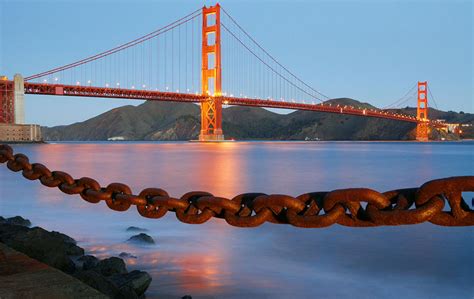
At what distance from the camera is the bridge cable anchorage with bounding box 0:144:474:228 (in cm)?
127

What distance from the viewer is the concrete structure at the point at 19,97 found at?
48938 millimetres

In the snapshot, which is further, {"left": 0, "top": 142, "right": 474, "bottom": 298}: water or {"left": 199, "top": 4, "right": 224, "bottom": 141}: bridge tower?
{"left": 199, "top": 4, "right": 224, "bottom": 141}: bridge tower

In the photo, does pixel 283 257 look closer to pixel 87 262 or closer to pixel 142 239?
pixel 142 239

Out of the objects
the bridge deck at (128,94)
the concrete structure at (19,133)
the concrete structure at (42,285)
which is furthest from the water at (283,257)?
the concrete structure at (19,133)

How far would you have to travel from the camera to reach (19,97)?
1975 inches

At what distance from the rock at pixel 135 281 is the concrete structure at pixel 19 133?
5443cm

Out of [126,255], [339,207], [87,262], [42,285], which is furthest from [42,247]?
[339,207]

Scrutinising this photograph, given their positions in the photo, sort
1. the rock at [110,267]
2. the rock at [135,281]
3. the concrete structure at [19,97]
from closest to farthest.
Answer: the rock at [135,281] → the rock at [110,267] → the concrete structure at [19,97]

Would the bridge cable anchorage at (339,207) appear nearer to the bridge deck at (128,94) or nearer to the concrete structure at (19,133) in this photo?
the bridge deck at (128,94)

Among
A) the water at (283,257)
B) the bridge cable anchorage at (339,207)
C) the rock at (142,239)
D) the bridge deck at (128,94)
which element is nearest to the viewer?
the bridge cable anchorage at (339,207)

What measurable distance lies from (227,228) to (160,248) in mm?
1370

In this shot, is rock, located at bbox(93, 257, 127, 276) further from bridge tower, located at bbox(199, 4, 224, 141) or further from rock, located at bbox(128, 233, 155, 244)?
bridge tower, located at bbox(199, 4, 224, 141)

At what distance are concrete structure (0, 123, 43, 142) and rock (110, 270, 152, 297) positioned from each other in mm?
54433

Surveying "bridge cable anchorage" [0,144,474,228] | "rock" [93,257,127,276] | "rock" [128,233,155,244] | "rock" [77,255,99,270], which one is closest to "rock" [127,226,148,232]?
"rock" [128,233,155,244]
